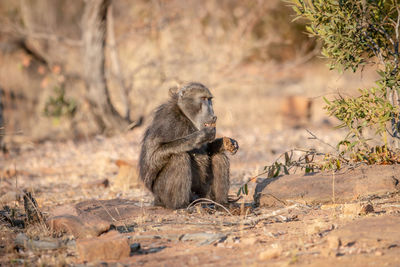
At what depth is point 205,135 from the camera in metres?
4.84

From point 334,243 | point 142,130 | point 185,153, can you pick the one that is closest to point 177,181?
point 185,153

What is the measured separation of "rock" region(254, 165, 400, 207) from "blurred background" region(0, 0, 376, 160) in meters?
4.59

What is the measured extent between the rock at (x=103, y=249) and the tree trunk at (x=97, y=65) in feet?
25.8

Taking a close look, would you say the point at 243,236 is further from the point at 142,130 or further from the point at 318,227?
the point at 142,130

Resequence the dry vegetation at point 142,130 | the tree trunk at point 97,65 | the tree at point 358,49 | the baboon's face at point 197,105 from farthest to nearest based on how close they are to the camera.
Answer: the tree trunk at point 97,65 < the baboon's face at point 197,105 < the tree at point 358,49 < the dry vegetation at point 142,130

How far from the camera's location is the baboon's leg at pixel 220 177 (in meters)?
5.15

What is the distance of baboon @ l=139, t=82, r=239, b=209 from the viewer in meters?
4.95

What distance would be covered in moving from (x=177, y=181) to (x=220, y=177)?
0.48m

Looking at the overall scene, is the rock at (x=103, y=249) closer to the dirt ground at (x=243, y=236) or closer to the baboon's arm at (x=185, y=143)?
the dirt ground at (x=243, y=236)

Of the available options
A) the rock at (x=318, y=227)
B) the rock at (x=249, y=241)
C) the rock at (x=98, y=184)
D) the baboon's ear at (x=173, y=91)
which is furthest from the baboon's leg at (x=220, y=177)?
the rock at (x=98, y=184)

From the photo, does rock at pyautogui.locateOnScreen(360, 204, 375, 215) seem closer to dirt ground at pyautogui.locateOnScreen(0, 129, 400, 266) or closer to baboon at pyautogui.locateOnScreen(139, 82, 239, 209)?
dirt ground at pyautogui.locateOnScreen(0, 129, 400, 266)

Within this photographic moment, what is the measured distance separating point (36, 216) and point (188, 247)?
162 cm

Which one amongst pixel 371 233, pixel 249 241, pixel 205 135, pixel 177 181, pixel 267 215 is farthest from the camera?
pixel 177 181

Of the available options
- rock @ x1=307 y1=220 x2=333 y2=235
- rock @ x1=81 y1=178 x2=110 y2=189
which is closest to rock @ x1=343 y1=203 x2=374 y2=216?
rock @ x1=307 y1=220 x2=333 y2=235
